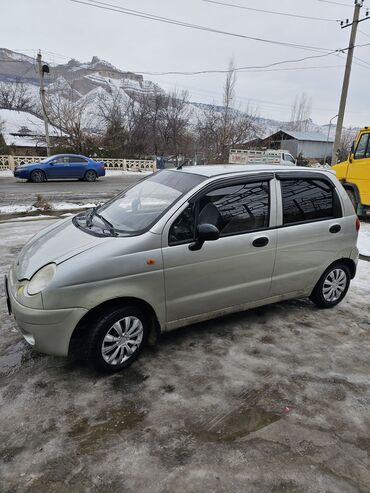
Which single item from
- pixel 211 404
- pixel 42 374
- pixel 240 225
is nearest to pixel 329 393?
pixel 211 404

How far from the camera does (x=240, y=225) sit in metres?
3.47

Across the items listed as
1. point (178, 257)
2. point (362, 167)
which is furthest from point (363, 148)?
point (178, 257)

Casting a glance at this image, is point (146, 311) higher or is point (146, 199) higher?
point (146, 199)

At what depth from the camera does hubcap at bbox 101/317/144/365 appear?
2.92 meters

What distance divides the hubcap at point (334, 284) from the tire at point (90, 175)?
17.5 m

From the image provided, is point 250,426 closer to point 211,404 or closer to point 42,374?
point 211,404

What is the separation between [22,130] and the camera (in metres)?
38.1

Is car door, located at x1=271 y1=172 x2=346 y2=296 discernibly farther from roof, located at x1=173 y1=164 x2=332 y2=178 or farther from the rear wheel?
the rear wheel

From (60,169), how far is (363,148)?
1480 centimetres

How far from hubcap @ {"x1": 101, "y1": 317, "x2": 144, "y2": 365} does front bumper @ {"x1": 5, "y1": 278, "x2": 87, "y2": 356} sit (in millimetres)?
310

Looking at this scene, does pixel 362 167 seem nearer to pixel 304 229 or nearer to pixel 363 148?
pixel 363 148

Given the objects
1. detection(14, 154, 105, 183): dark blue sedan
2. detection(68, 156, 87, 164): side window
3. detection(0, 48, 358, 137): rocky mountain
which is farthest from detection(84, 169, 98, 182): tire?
detection(0, 48, 358, 137): rocky mountain

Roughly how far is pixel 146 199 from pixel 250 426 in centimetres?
230

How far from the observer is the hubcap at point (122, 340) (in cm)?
292
